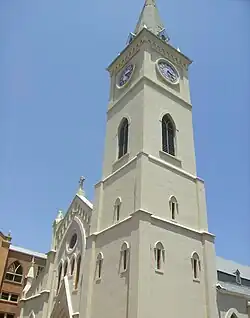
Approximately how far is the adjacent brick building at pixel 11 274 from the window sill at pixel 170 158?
17519mm

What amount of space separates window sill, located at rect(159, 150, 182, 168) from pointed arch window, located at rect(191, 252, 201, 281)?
21.4 feet

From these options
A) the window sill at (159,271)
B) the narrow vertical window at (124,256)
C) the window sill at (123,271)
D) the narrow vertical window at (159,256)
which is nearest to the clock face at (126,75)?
the narrow vertical window at (124,256)

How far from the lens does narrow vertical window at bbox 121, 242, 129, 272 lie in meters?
20.2

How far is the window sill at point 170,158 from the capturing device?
2464cm

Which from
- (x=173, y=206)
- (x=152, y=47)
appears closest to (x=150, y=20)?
(x=152, y=47)

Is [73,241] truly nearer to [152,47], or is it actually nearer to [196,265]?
[196,265]

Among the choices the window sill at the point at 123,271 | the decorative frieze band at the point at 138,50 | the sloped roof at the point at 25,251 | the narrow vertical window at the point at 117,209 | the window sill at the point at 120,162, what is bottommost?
the window sill at the point at 123,271

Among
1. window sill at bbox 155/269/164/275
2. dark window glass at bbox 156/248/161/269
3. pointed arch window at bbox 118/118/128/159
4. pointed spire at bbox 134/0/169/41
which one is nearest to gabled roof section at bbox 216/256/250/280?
dark window glass at bbox 156/248/161/269

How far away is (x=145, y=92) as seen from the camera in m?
26.3

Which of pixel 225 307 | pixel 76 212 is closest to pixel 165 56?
pixel 76 212

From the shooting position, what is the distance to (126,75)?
30.5 meters

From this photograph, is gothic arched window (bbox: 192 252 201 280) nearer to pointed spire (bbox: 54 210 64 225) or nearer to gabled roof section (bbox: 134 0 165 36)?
pointed spire (bbox: 54 210 64 225)

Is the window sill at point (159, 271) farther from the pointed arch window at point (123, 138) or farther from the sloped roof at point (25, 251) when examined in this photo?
the sloped roof at point (25, 251)

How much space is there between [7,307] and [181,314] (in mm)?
21084
